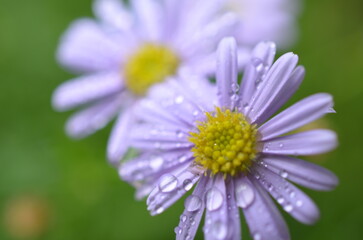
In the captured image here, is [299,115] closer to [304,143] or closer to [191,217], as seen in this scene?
[304,143]

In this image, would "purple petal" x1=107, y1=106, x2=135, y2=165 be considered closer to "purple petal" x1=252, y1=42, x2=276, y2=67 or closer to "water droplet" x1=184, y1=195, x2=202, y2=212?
"water droplet" x1=184, y1=195, x2=202, y2=212

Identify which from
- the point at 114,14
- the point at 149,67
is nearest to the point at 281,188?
the point at 149,67

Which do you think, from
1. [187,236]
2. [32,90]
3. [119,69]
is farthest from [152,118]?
[32,90]

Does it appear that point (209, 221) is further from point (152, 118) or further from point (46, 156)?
point (46, 156)

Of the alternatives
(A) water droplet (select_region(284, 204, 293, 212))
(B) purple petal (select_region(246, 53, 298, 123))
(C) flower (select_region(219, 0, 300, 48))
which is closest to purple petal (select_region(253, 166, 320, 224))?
(A) water droplet (select_region(284, 204, 293, 212))

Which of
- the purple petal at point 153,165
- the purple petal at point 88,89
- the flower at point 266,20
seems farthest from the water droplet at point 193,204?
the flower at point 266,20

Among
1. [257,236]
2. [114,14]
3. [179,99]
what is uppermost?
[114,14]
